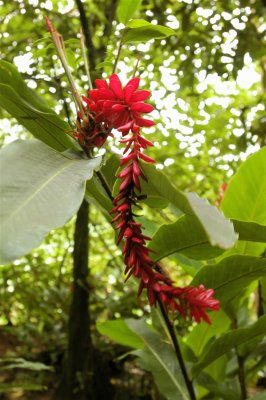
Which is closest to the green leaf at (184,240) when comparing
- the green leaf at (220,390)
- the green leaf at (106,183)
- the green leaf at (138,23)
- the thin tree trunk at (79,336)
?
the green leaf at (106,183)

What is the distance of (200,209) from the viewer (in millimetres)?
507

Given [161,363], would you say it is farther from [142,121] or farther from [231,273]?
[142,121]

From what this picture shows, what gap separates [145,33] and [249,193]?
0.39 m

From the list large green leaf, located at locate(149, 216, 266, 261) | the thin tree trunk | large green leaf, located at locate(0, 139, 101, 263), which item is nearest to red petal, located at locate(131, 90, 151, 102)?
large green leaf, located at locate(0, 139, 101, 263)

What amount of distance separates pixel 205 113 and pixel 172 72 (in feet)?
1.00

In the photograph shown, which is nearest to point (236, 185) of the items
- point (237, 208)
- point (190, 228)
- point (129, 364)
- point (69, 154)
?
point (237, 208)

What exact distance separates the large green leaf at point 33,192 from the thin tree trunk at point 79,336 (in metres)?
1.32

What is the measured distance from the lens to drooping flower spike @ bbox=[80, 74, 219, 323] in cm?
58

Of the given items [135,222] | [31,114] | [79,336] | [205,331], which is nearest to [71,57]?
[31,114]

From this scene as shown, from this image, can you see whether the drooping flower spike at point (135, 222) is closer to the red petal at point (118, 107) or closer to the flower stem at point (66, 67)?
the red petal at point (118, 107)

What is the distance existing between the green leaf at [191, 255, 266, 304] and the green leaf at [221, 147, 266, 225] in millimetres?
139

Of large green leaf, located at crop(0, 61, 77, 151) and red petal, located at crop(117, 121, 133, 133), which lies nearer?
red petal, located at crop(117, 121, 133, 133)

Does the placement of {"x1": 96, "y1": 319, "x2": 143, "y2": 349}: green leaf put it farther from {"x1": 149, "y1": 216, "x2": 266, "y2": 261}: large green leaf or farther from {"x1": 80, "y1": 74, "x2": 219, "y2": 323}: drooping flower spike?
{"x1": 80, "y1": 74, "x2": 219, "y2": 323}: drooping flower spike

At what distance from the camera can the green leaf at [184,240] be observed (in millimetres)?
808
